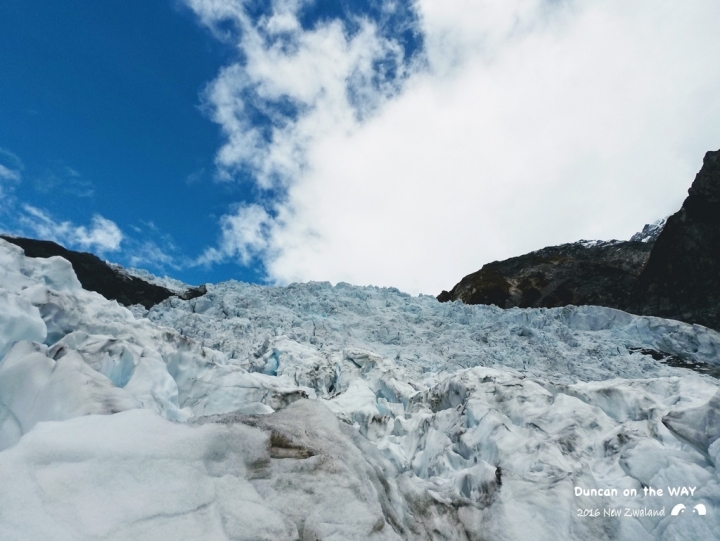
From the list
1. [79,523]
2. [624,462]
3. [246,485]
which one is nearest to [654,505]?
[624,462]

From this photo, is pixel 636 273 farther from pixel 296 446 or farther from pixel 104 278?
pixel 104 278

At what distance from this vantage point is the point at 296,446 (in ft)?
13.7

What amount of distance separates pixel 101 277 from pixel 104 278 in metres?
0.18

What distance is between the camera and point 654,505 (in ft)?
14.3

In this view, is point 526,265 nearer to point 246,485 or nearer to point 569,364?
point 569,364

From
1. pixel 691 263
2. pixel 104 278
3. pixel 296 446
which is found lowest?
pixel 296 446

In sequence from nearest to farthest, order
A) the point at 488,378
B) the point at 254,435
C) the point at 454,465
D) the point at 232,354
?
the point at 254,435 < the point at 454,465 < the point at 488,378 < the point at 232,354

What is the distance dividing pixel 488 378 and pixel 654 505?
4483 mm

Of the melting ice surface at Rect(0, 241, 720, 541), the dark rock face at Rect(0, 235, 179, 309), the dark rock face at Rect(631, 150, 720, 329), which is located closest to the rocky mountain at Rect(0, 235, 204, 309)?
the dark rock face at Rect(0, 235, 179, 309)

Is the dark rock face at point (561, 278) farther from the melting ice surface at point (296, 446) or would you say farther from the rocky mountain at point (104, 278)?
the melting ice surface at point (296, 446)

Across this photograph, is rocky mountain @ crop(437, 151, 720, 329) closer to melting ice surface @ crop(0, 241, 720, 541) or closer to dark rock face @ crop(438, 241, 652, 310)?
dark rock face @ crop(438, 241, 652, 310)

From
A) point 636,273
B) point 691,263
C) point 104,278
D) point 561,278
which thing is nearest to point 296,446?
point 104,278

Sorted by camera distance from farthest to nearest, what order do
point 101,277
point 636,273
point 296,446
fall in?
point 636,273 < point 101,277 < point 296,446

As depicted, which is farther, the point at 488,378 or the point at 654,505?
the point at 488,378
